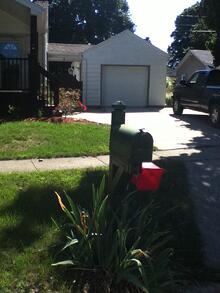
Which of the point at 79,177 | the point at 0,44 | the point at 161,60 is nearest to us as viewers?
the point at 79,177

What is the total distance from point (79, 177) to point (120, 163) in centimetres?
256

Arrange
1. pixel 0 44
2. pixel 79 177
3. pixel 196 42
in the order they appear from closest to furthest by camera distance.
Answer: pixel 79 177 < pixel 0 44 < pixel 196 42

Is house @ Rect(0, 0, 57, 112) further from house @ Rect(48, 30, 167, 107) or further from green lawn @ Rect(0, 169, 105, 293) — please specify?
green lawn @ Rect(0, 169, 105, 293)

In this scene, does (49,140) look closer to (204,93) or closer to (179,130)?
(179,130)

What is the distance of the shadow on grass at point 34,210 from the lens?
494 centimetres

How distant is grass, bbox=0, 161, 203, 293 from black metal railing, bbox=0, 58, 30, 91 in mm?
9692

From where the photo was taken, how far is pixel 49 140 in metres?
10.6

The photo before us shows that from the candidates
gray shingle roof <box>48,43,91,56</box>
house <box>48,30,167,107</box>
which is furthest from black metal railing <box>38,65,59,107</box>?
gray shingle roof <box>48,43,91,56</box>

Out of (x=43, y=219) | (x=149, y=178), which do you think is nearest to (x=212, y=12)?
(x=43, y=219)

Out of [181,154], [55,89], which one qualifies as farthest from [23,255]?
[55,89]

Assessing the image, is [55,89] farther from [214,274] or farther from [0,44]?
[214,274]

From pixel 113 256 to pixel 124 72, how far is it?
838 inches

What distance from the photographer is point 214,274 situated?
4.75m

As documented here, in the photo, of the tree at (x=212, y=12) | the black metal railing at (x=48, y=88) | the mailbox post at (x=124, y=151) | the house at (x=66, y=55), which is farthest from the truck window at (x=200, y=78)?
the mailbox post at (x=124, y=151)
